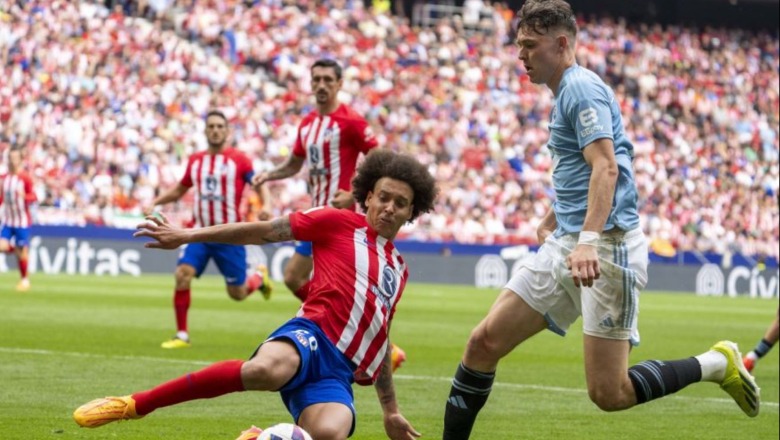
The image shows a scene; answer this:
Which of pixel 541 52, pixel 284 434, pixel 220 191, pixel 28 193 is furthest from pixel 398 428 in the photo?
pixel 28 193

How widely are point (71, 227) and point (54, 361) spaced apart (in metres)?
18.7

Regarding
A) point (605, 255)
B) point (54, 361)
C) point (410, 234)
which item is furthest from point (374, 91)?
point (605, 255)

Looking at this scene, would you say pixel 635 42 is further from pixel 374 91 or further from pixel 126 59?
pixel 126 59

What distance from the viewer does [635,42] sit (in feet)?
150

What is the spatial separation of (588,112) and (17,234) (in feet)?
61.7

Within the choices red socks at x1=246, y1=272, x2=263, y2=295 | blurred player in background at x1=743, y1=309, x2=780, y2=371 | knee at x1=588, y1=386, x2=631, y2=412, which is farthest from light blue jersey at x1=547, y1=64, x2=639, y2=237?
red socks at x1=246, y1=272, x2=263, y2=295

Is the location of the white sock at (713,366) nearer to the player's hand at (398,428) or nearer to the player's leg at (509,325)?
the player's leg at (509,325)

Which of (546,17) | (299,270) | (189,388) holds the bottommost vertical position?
(299,270)

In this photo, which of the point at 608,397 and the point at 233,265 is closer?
the point at 608,397

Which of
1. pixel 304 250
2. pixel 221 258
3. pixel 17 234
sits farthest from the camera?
pixel 17 234

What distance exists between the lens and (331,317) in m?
6.40

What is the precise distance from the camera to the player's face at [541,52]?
6.79 m

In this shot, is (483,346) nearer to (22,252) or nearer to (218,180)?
(218,180)

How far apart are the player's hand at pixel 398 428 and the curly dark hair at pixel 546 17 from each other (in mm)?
1983
